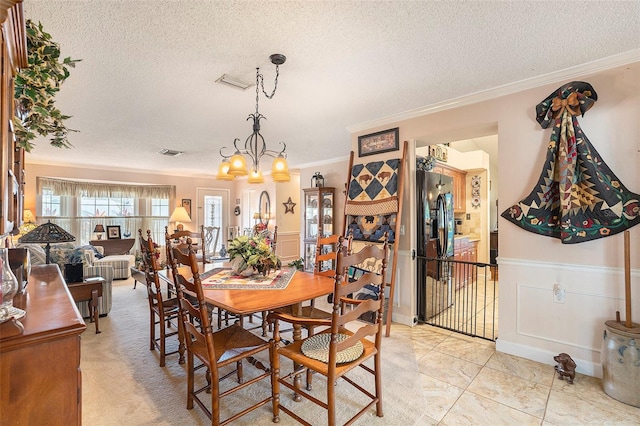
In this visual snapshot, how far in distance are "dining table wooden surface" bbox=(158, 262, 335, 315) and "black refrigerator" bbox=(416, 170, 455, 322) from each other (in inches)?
62.8

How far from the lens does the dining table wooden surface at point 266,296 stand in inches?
69.5

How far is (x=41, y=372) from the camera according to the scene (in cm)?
113

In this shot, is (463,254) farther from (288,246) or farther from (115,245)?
(115,245)

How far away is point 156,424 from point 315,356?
42.5 inches

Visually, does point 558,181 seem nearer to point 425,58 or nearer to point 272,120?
point 425,58

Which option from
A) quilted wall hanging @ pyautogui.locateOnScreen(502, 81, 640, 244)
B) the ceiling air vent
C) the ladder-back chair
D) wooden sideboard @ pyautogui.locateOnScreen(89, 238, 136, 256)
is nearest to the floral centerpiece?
the ladder-back chair

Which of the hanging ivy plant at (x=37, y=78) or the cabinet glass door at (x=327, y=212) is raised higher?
the hanging ivy plant at (x=37, y=78)

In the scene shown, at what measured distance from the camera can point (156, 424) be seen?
187 cm

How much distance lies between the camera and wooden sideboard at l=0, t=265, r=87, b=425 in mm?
1067

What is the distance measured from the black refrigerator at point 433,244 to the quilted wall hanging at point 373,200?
0.37 meters

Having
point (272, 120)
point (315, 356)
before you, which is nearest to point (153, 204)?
point (272, 120)

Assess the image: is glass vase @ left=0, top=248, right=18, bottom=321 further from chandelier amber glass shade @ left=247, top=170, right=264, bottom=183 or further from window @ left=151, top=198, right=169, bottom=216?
window @ left=151, top=198, right=169, bottom=216

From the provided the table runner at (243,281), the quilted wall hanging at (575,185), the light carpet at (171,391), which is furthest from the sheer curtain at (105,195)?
the quilted wall hanging at (575,185)

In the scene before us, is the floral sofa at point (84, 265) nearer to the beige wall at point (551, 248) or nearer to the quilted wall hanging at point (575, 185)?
the beige wall at point (551, 248)
